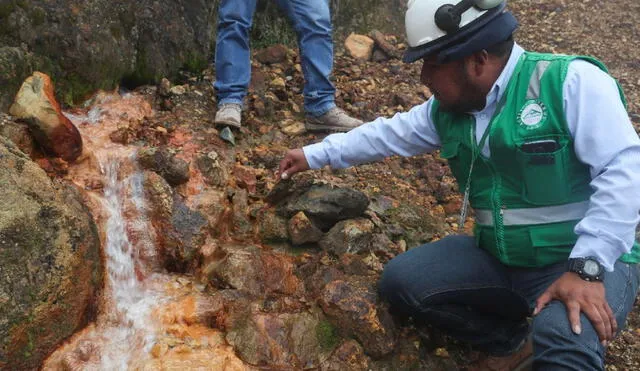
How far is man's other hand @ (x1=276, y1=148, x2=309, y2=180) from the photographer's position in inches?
133

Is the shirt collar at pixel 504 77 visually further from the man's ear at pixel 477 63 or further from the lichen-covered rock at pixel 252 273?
the lichen-covered rock at pixel 252 273

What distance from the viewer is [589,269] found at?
241 centimetres

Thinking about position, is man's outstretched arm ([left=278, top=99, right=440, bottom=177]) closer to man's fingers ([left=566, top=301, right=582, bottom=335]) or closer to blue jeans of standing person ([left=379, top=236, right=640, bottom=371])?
blue jeans of standing person ([left=379, top=236, right=640, bottom=371])

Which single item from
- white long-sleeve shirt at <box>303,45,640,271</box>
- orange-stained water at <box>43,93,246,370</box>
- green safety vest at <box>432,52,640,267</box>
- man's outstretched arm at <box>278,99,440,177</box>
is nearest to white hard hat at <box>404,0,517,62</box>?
green safety vest at <box>432,52,640,267</box>

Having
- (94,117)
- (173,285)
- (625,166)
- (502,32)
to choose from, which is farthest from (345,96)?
(625,166)

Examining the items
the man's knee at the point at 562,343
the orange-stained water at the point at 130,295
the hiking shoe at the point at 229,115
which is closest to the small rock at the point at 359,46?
the hiking shoe at the point at 229,115

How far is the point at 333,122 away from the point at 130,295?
7.31 ft

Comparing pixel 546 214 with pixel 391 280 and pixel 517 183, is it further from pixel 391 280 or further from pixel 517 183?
pixel 391 280

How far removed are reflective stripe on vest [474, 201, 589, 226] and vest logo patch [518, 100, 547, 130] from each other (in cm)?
38

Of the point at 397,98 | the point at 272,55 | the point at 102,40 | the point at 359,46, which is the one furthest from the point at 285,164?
the point at 359,46

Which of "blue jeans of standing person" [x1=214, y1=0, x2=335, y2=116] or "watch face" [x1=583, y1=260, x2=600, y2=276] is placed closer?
"watch face" [x1=583, y1=260, x2=600, y2=276]

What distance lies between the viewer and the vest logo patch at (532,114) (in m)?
2.61

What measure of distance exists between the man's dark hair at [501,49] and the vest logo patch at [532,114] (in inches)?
9.6

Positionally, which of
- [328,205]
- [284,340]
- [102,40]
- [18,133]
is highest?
[102,40]
